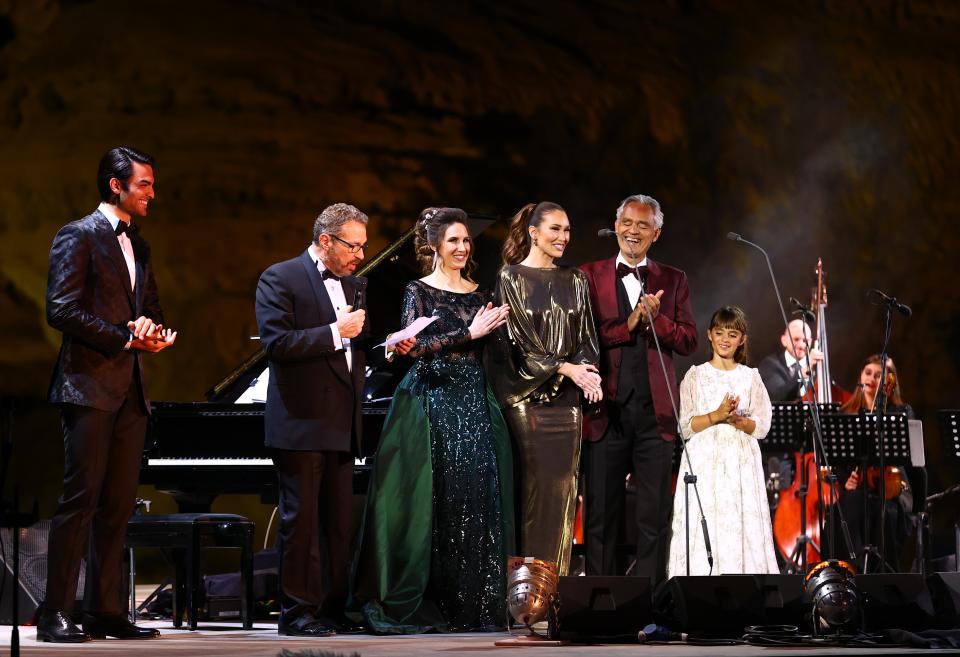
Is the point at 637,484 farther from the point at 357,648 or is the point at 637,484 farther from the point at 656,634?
the point at 357,648

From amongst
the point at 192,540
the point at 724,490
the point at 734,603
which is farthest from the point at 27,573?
the point at 734,603

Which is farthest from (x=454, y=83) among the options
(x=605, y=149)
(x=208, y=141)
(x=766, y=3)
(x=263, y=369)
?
(x=263, y=369)

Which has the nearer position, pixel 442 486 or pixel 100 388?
pixel 100 388

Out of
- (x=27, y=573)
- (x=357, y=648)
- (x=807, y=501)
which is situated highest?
(x=807, y=501)

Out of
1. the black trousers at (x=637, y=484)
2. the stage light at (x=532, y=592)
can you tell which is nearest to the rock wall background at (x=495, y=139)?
the black trousers at (x=637, y=484)

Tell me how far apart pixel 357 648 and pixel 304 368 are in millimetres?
1162

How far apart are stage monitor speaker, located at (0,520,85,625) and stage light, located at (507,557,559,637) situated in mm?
2327

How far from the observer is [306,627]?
452 centimetres

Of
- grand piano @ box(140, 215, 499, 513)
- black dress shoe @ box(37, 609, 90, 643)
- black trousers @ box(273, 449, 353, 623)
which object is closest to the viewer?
black dress shoe @ box(37, 609, 90, 643)

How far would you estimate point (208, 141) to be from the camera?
10438 mm

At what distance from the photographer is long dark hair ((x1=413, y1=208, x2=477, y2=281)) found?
Answer: 4.95 meters

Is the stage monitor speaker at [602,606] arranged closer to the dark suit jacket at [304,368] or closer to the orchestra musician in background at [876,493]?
the dark suit jacket at [304,368]

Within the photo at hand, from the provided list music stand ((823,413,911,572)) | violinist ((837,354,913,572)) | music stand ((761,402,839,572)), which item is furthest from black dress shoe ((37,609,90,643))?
violinist ((837,354,913,572))

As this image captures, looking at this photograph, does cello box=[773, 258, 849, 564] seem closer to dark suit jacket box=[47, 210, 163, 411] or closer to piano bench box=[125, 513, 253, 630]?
piano bench box=[125, 513, 253, 630]
